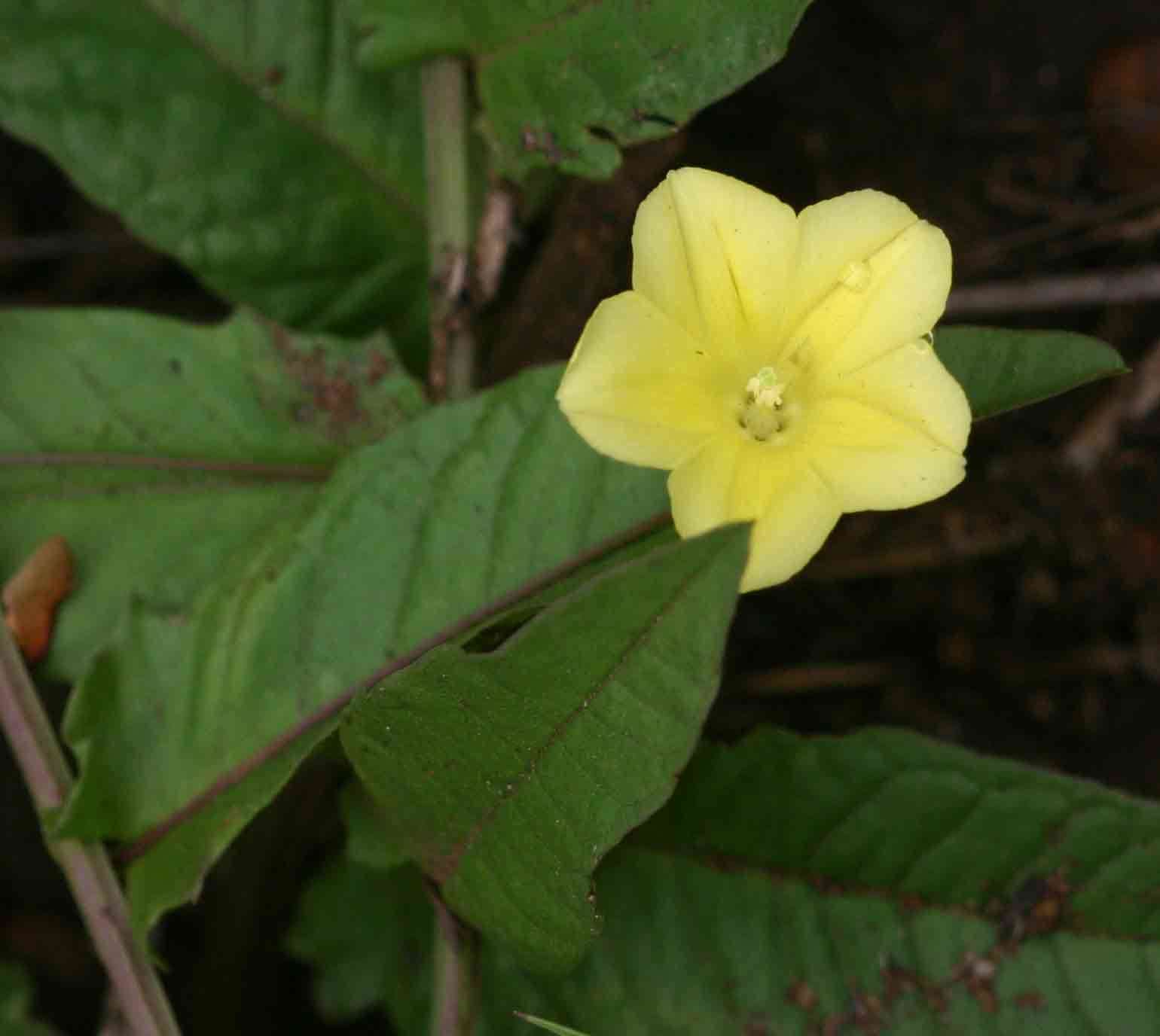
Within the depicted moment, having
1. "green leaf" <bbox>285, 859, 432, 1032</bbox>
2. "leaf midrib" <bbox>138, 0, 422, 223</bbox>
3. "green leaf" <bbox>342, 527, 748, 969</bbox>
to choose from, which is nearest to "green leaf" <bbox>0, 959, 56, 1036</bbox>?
"green leaf" <bbox>285, 859, 432, 1032</bbox>

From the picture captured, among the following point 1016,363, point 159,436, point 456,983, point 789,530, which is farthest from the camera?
point 159,436

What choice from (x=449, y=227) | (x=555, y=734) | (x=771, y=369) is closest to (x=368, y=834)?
(x=555, y=734)

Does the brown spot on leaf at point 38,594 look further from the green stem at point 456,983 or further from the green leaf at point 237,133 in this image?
the green stem at point 456,983

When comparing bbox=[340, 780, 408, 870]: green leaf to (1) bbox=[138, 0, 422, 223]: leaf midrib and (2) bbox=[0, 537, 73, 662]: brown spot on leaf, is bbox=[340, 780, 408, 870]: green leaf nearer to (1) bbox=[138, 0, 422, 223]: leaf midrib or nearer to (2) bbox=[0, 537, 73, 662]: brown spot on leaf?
(2) bbox=[0, 537, 73, 662]: brown spot on leaf

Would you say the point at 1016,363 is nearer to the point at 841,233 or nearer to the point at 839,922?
the point at 841,233

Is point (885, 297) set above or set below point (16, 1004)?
above
